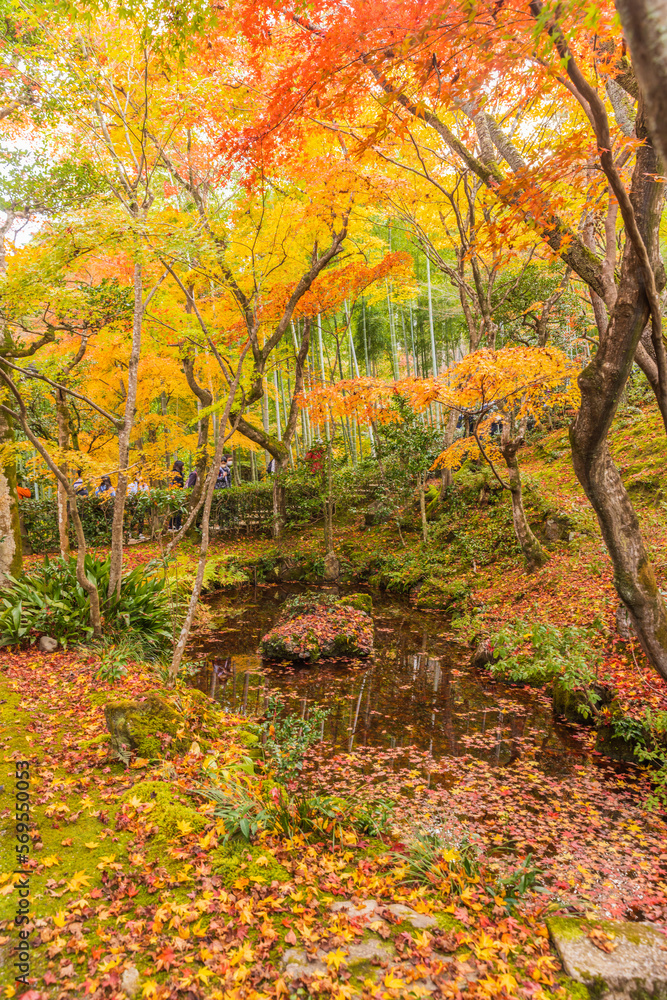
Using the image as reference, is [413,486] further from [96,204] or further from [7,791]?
[7,791]

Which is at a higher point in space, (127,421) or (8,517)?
(127,421)

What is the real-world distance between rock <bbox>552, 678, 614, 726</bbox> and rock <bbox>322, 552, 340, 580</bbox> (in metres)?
6.98

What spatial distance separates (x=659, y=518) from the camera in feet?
25.9

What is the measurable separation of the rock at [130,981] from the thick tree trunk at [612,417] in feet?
12.1

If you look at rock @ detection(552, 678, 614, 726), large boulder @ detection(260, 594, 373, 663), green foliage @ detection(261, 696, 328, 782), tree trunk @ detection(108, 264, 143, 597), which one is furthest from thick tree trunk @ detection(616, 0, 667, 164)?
large boulder @ detection(260, 594, 373, 663)

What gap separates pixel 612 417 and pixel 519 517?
5632 mm

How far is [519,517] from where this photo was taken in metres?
8.82

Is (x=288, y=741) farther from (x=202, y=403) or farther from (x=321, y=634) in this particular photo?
(x=202, y=403)

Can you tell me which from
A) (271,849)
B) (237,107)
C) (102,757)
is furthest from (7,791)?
(237,107)

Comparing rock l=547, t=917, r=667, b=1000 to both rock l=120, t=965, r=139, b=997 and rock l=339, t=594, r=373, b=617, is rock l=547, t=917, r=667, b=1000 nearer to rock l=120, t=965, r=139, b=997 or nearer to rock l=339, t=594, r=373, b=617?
rock l=120, t=965, r=139, b=997

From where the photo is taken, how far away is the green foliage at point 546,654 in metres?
5.34

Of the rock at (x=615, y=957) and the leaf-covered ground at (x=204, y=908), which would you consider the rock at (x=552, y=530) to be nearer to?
the leaf-covered ground at (x=204, y=908)

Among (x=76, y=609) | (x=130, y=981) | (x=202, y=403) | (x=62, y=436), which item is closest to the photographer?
(x=130, y=981)

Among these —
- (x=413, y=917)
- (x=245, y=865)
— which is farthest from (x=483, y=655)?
(x=245, y=865)
